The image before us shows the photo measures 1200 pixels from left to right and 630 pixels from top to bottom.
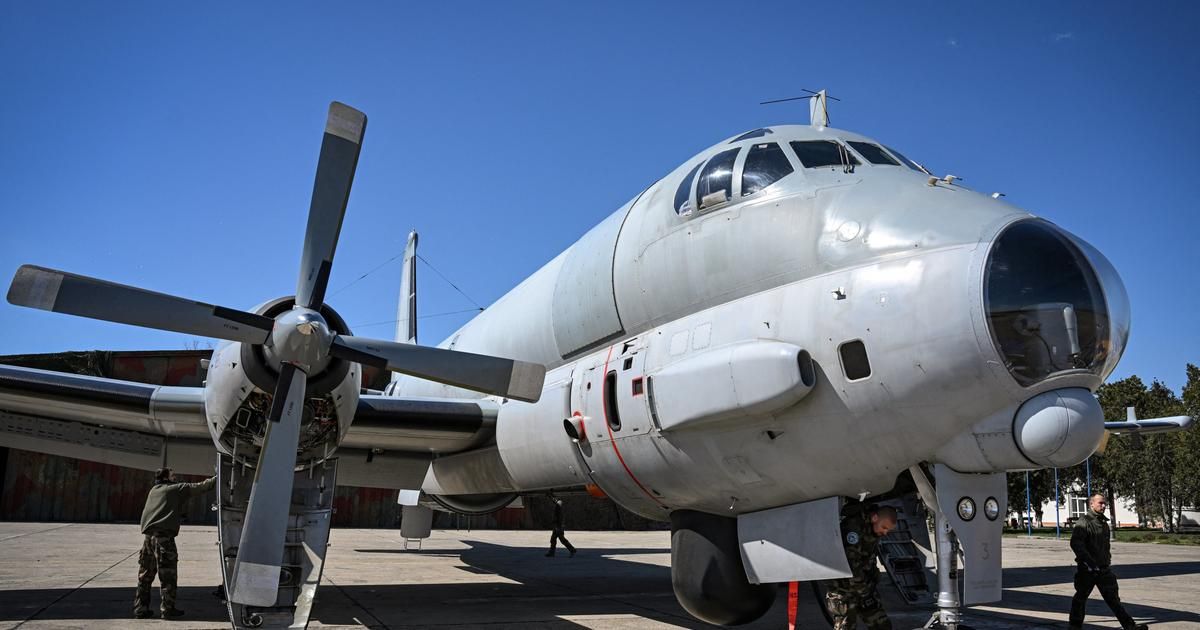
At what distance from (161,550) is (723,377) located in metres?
6.88

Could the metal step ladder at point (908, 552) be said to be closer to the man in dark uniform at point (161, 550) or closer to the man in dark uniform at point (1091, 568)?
the man in dark uniform at point (1091, 568)

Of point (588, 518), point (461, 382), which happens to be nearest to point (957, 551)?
point (461, 382)

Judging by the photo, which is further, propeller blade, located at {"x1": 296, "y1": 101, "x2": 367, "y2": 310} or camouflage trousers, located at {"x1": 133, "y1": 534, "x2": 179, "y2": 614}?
camouflage trousers, located at {"x1": 133, "y1": 534, "x2": 179, "y2": 614}

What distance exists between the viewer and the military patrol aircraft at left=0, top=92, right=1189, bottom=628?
5.69 m

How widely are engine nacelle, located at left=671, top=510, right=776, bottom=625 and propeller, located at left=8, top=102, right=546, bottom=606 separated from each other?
2.26 metres

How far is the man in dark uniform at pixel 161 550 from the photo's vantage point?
902 cm

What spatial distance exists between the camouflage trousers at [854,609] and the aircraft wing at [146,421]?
5338mm

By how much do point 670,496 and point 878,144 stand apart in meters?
3.93

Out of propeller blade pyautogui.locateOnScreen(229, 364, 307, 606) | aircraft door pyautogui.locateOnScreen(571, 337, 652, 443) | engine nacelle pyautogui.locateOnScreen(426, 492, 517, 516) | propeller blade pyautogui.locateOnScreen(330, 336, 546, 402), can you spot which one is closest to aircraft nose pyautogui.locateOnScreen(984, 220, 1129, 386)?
aircraft door pyautogui.locateOnScreen(571, 337, 652, 443)

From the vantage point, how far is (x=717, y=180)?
7.67 meters

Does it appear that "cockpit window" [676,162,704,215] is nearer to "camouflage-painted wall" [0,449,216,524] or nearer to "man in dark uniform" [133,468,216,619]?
"man in dark uniform" [133,468,216,619]

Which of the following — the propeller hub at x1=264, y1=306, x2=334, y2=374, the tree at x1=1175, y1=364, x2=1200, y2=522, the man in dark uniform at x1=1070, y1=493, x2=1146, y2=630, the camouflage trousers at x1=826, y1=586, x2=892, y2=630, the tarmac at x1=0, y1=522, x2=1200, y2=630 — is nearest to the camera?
the camouflage trousers at x1=826, y1=586, x2=892, y2=630

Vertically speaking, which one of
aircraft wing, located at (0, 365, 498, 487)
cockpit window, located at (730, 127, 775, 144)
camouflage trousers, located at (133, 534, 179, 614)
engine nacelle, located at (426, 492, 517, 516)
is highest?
cockpit window, located at (730, 127, 775, 144)

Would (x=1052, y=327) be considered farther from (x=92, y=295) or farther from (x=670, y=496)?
(x=92, y=295)
